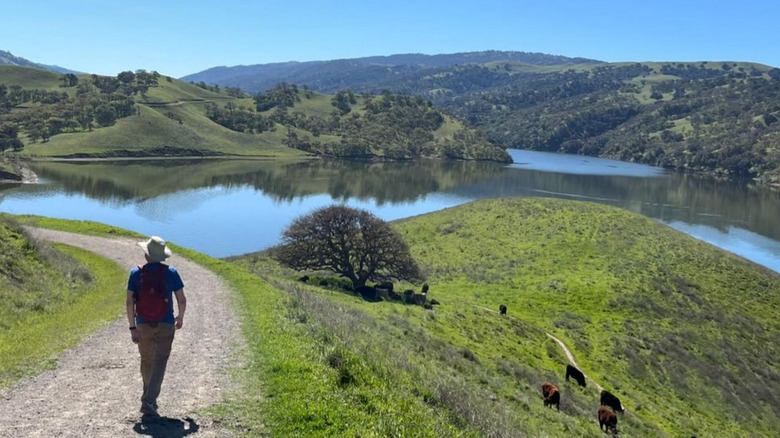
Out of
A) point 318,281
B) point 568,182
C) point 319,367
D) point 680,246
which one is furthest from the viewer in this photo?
point 568,182

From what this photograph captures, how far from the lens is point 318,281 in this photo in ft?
141

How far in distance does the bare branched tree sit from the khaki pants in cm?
3514

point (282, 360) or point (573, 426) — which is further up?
point (282, 360)

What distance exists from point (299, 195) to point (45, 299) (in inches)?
3776

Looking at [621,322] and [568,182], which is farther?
[568,182]

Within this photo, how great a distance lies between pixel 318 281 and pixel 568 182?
461 ft

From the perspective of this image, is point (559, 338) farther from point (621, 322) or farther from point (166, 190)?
point (166, 190)

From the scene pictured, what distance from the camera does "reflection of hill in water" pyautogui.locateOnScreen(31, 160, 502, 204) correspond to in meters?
112

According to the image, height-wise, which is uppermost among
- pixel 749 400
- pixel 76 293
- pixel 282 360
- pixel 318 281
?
pixel 282 360

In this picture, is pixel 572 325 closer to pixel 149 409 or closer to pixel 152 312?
pixel 149 409

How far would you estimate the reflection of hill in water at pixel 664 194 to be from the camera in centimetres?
11550

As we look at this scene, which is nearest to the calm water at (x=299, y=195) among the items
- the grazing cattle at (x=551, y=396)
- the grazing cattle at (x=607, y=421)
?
the grazing cattle at (x=551, y=396)

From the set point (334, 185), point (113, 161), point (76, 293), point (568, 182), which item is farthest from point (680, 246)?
point (113, 161)

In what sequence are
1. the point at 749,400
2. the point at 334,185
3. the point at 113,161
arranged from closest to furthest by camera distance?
the point at 749,400 < the point at 334,185 < the point at 113,161
